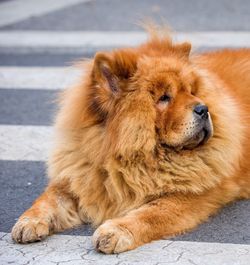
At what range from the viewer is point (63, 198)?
481 cm

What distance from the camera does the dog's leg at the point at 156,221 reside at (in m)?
4.27

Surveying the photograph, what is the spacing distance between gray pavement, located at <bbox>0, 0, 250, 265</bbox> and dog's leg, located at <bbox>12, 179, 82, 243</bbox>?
7 centimetres

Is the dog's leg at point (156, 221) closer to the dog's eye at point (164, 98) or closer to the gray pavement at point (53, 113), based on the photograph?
the gray pavement at point (53, 113)

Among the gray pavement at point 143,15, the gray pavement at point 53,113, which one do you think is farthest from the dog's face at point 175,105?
the gray pavement at point 143,15

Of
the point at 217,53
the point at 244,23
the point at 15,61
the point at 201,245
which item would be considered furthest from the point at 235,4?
the point at 201,245

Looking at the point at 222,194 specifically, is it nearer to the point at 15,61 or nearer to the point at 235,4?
the point at 15,61

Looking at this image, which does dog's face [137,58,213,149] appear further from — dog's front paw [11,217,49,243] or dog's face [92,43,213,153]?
dog's front paw [11,217,49,243]

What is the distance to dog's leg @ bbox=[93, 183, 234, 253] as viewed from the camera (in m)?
4.27

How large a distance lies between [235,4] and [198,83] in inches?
299

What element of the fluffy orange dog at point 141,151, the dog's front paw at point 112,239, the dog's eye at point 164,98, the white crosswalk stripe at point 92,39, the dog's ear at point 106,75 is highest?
the dog's ear at point 106,75

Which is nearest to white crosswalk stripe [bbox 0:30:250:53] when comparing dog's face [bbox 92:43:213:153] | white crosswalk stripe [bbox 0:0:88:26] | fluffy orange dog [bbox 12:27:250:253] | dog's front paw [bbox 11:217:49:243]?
white crosswalk stripe [bbox 0:0:88:26]

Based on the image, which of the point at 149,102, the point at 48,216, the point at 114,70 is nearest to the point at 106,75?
the point at 114,70

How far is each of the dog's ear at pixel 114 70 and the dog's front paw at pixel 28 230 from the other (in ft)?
Answer: 2.97

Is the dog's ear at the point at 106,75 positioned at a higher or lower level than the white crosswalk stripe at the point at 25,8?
higher
